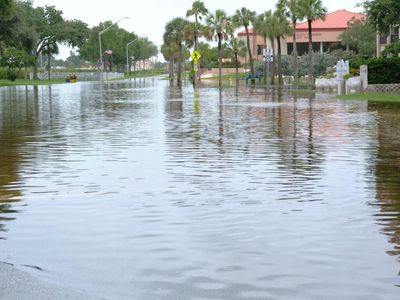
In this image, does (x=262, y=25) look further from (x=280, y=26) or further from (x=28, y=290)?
(x=28, y=290)

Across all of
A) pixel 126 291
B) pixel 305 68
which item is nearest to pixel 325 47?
pixel 305 68

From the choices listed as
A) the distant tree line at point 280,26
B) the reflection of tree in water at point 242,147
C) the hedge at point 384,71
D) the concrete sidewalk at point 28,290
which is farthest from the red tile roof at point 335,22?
the concrete sidewalk at point 28,290

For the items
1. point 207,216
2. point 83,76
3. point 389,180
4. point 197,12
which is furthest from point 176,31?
point 207,216

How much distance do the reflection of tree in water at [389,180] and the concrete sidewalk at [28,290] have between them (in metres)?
3.16

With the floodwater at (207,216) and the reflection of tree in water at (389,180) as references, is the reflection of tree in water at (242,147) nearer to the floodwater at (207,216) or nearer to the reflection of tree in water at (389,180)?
the floodwater at (207,216)

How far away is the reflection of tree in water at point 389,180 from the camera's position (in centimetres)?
822

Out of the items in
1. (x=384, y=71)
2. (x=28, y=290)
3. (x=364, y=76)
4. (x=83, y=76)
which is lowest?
(x=28, y=290)

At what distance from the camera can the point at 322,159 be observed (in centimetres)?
1410

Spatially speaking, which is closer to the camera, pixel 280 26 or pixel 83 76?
pixel 280 26

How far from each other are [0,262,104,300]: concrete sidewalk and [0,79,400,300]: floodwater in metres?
0.17

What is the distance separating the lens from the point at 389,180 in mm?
11656

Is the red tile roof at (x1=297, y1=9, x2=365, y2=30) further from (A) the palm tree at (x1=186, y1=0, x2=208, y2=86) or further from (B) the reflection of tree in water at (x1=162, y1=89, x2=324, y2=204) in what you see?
(B) the reflection of tree in water at (x1=162, y1=89, x2=324, y2=204)

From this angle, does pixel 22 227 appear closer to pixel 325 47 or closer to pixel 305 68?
pixel 305 68

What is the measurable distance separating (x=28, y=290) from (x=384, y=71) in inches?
1884
